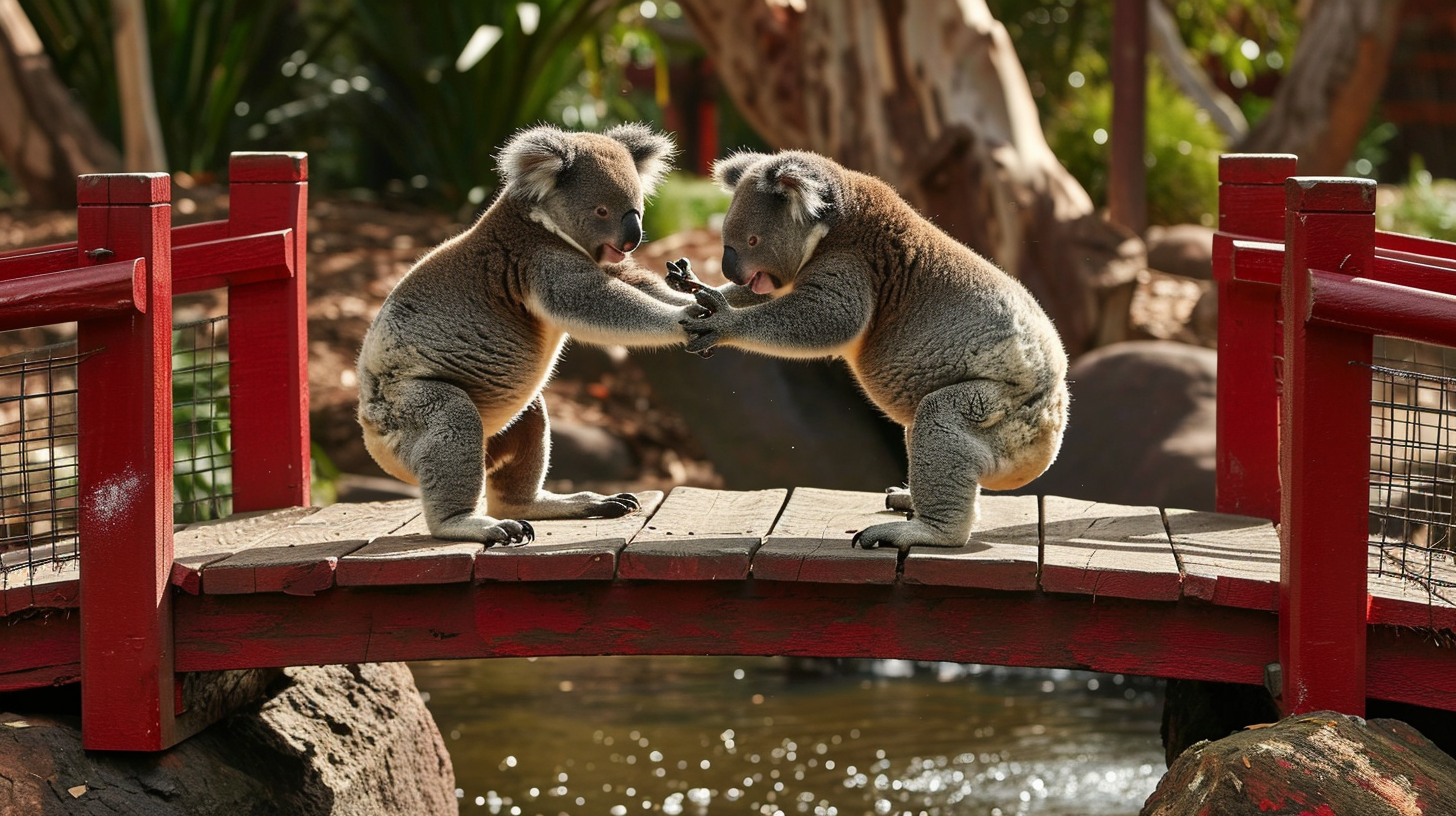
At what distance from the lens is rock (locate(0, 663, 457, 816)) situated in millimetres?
3688

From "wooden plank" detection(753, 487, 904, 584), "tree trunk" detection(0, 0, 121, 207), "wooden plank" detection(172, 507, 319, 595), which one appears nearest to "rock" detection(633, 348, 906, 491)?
"wooden plank" detection(753, 487, 904, 584)

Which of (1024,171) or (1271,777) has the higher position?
(1024,171)

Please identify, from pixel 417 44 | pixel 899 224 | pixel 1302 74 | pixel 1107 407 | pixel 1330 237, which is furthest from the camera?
pixel 417 44

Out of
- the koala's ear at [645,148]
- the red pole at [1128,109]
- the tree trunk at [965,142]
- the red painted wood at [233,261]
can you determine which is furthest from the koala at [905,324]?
the red pole at [1128,109]

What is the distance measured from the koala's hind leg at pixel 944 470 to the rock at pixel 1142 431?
349cm

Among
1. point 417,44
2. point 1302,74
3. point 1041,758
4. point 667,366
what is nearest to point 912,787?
point 1041,758

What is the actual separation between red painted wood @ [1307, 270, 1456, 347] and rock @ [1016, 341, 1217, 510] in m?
3.71

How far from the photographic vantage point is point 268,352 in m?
4.66

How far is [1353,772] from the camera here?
3.20m

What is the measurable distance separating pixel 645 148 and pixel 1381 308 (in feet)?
6.92

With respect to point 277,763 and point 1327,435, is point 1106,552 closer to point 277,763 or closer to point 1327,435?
point 1327,435

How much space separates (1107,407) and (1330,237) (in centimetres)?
434

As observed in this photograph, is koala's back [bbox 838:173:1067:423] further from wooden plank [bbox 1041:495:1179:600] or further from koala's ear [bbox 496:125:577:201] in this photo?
koala's ear [bbox 496:125:577:201]

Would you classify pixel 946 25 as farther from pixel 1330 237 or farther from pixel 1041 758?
pixel 1330 237
